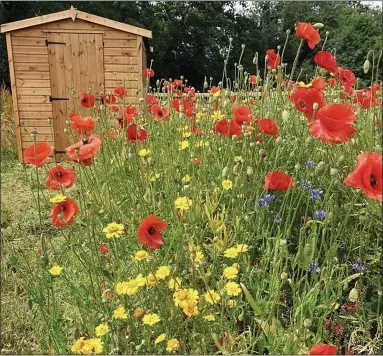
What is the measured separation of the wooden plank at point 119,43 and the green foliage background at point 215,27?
7466 millimetres

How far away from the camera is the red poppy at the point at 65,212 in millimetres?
1340

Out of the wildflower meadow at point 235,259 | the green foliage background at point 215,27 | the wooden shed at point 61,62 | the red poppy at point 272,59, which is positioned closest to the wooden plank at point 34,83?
the wooden shed at point 61,62

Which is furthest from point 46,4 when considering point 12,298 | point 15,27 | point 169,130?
point 12,298

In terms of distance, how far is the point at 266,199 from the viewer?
151 cm

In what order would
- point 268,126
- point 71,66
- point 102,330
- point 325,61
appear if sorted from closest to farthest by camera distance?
point 102,330
point 268,126
point 325,61
point 71,66

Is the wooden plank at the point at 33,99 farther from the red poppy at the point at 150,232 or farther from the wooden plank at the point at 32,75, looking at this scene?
the red poppy at the point at 150,232

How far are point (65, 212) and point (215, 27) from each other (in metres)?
16.0

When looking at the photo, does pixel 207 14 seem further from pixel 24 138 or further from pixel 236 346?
pixel 236 346

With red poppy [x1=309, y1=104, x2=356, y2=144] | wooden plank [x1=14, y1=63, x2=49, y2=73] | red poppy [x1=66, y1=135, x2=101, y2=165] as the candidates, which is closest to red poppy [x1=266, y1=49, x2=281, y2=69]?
red poppy [x1=309, y1=104, x2=356, y2=144]

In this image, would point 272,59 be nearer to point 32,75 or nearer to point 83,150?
point 83,150

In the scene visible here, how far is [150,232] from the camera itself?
1.25 meters

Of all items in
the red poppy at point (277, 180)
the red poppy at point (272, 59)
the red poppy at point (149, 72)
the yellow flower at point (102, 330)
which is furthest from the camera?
the red poppy at point (149, 72)

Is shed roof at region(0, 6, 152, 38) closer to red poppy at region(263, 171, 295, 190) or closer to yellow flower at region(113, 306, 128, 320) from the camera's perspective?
red poppy at region(263, 171, 295, 190)

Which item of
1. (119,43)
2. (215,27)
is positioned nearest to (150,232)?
(119,43)
